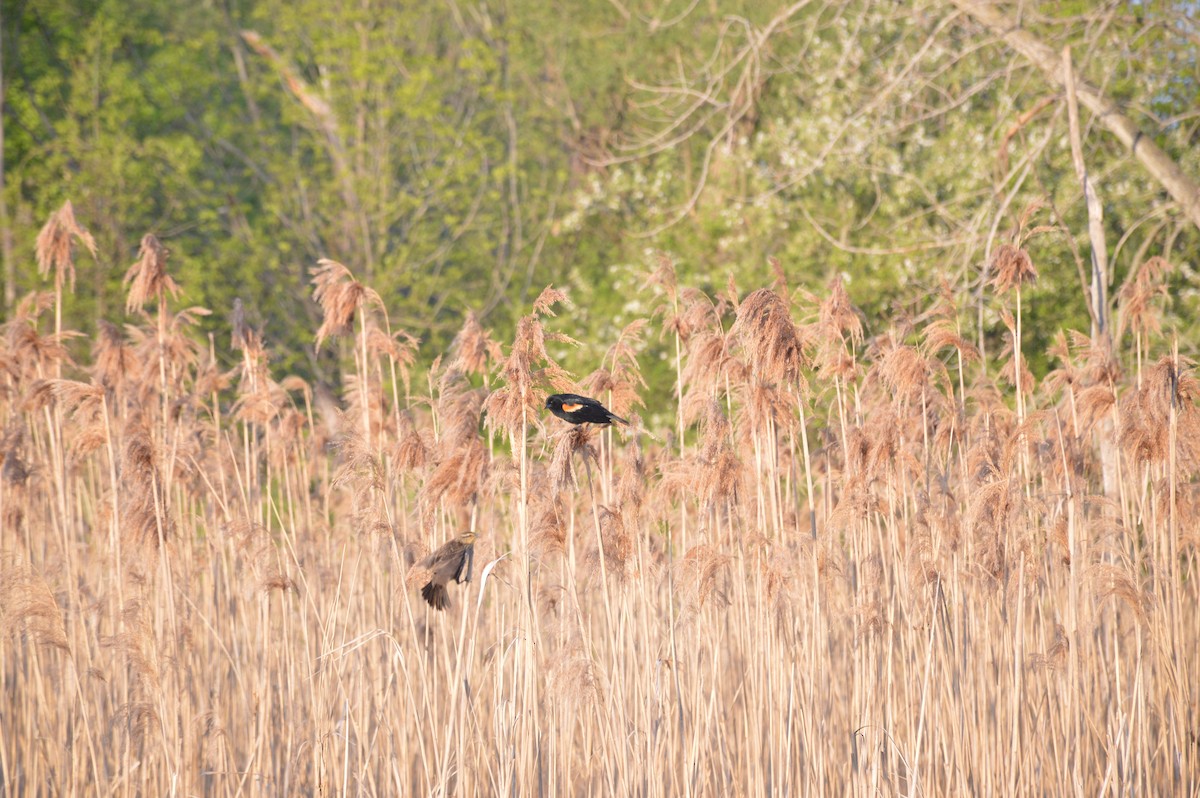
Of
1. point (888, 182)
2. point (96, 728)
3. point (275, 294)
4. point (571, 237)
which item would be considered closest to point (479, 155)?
point (571, 237)

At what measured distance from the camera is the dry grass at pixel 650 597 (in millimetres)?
3365

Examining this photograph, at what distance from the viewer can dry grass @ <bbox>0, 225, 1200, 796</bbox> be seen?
337 centimetres

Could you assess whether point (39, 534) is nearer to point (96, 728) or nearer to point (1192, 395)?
point (96, 728)

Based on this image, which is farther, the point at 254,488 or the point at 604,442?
the point at 254,488

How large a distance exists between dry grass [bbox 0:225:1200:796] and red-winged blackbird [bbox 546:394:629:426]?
11 centimetres

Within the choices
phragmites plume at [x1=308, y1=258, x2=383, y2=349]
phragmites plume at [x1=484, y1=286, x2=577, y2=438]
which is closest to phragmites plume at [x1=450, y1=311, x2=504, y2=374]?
phragmites plume at [x1=308, y1=258, x2=383, y2=349]

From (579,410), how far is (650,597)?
4.11ft

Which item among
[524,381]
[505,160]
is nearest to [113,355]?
[524,381]

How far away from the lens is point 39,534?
16.8 feet

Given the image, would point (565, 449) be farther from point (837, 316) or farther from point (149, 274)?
point (149, 274)

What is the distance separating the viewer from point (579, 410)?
2.86 metres

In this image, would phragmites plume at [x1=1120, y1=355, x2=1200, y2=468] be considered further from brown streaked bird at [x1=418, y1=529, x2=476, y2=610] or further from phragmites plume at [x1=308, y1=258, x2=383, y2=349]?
phragmites plume at [x1=308, y1=258, x2=383, y2=349]

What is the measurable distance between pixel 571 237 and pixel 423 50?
326 cm

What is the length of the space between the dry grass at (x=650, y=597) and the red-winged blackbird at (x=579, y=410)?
0.11 m
